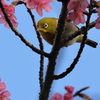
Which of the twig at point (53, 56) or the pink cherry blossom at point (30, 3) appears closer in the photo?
the twig at point (53, 56)

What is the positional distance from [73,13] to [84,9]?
5.5 inches

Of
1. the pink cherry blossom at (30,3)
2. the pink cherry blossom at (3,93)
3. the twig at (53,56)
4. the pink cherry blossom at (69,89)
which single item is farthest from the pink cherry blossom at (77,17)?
the pink cherry blossom at (3,93)

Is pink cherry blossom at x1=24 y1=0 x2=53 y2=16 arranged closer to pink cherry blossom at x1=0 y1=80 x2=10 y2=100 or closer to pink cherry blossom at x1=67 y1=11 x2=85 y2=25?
pink cherry blossom at x1=67 y1=11 x2=85 y2=25

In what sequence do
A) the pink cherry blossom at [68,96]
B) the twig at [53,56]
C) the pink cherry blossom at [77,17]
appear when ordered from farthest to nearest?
1. the pink cherry blossom at [77,17]
2. the twig at [53,56]
3. the pink cherry blossom at [68,96]

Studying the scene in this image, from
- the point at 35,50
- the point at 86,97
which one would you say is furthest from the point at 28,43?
the point at 86,97

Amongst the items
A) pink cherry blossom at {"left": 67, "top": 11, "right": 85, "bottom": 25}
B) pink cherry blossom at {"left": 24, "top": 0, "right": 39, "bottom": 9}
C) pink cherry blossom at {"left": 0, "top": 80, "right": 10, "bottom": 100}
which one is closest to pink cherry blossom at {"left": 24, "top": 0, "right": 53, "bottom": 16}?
pink cherry blossom at {"left": 24, "top": 0, "right": 39, "bottom": 9}

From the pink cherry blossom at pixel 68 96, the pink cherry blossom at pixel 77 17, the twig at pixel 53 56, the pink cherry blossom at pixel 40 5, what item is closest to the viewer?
the pink cherry blossom at pixel 68 96

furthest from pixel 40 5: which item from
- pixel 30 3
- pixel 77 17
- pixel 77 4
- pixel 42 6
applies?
pixel 77 4

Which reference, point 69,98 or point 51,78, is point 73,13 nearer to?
point 51,78

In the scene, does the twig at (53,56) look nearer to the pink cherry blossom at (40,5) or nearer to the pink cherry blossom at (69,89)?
the pink cherry blossom at (69,89)

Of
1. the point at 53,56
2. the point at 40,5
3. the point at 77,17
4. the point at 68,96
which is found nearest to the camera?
the point at 68,96

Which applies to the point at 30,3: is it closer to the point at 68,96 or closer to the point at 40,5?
the point at 40,5

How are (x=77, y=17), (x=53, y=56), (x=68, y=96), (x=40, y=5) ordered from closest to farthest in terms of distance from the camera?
(x=68, y=96) < (x=53, y=56) < (x=77, y=17) < (x=40, y=5)

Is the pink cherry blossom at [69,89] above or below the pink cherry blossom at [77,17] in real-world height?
below
